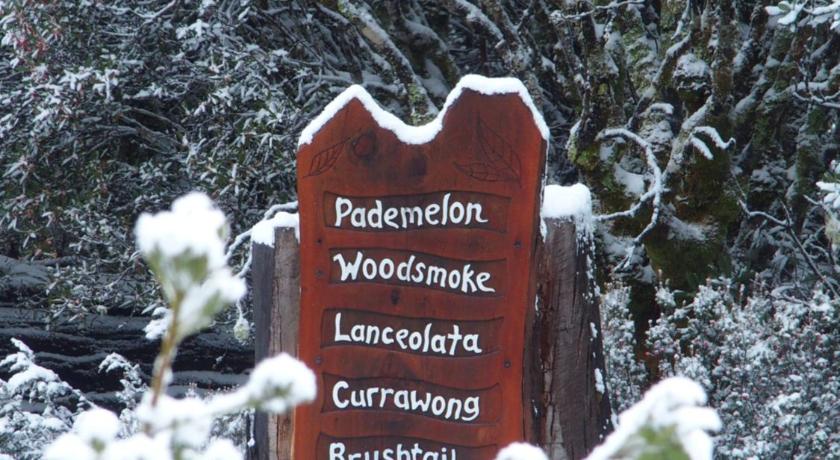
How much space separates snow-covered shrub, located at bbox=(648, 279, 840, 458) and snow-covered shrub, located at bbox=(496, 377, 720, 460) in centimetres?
309

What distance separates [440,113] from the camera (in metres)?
3.22

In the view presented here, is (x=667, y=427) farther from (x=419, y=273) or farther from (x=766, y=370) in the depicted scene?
(x=766, y=370)

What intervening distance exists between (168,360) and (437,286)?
2362 millimetres

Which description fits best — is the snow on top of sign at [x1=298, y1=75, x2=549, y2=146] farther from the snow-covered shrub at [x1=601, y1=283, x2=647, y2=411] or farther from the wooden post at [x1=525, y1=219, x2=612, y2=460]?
the snow-covered shrub at [x1=601, y1=283, x2=647, y2=411]

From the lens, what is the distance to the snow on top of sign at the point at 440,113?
127 inches

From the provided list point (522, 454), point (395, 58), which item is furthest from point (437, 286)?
point (395, 58)

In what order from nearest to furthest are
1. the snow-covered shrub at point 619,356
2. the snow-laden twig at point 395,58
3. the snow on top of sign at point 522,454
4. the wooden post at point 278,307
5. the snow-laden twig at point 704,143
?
the snow on top of sign at point 522,454, the wooden post at point 278,307, the snow-covered shrub at point 619,356, the snow-laden twig at point 704,143, the snow-laden twig at point 395,58

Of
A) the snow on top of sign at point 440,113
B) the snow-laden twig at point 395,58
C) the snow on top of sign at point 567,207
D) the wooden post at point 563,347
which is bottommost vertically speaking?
the wooden post at point 563,347

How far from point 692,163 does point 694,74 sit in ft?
1.97

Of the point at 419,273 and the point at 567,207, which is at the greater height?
the point at 567,207

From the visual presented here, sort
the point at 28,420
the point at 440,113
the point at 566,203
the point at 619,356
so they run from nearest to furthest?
the point at 440,113
the point at 566,203
the point at 619,356
the point at 28,420

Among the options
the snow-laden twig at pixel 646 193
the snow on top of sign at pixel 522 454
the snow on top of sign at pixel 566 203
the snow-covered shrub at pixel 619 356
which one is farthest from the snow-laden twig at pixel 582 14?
the snow on top of sign at pixel 522 454

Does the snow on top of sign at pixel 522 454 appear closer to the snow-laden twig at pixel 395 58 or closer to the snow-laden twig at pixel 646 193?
the snow-laden twig at pixel 646 193

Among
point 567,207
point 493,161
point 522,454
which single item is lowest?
point 522,454
